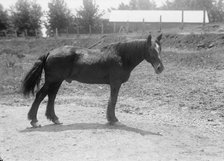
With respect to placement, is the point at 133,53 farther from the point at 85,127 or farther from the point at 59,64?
the point at 85,127

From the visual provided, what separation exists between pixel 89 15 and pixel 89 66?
37876 mm

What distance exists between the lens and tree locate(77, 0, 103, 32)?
4406 cm

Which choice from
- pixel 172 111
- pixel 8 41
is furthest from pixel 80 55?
pixel 8 41

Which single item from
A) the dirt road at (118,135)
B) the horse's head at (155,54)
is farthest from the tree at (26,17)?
the horse's head at (155,54)

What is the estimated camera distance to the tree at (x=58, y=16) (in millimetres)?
44250

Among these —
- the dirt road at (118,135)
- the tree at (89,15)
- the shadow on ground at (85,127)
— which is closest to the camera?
the dirt road at (118,135)

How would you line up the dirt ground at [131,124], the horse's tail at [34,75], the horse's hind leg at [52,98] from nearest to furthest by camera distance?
the dirt ground at [131,124]
the horse's tail at [34,75]
the horse's hind leg at [52,98]

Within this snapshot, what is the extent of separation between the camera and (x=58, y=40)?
35.2 metres

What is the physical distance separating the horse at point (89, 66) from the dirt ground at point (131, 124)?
2.29 feet

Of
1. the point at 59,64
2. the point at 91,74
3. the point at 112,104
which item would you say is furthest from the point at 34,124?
the point at 112,104

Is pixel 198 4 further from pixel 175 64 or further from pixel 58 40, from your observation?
pixel 175 64

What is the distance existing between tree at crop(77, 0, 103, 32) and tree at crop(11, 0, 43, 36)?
Answer: 19.3 ft

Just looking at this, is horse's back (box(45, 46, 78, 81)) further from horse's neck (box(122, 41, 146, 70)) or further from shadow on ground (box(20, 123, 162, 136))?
horse's neck (box(122, 41, 146, 70))

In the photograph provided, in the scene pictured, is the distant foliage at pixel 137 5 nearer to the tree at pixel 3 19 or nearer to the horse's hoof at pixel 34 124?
the tree at pixel 3 19
